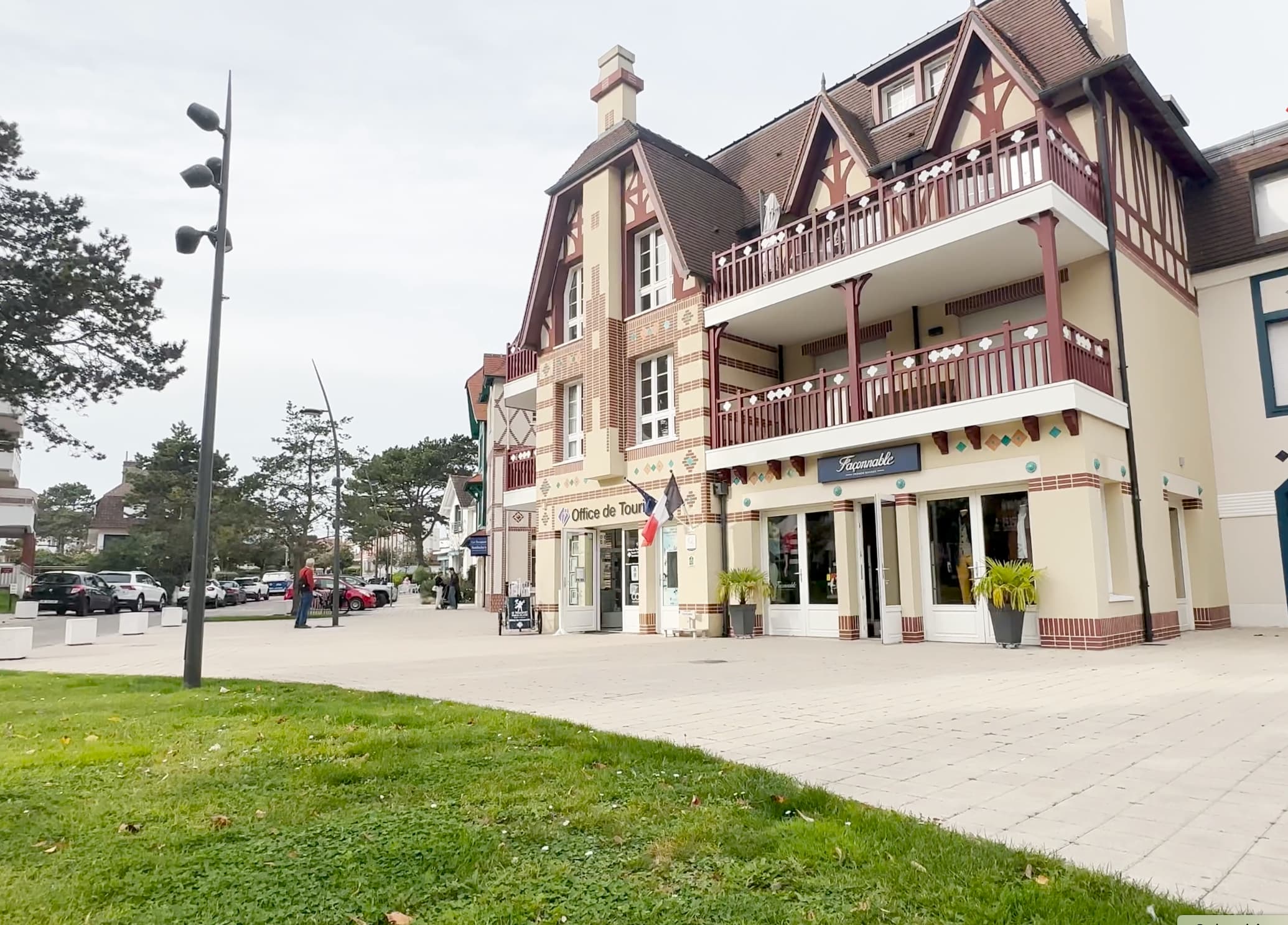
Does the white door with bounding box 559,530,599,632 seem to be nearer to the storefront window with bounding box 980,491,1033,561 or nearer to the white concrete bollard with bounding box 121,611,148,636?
the storefront window with bounding box 980,491,1033,561

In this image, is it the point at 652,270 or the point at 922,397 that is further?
the point at 652,270

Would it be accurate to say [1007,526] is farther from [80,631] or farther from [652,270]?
[80,631]

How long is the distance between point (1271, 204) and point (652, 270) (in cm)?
1200

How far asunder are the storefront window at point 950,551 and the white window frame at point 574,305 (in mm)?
9762

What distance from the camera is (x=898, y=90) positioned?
17.2 meters

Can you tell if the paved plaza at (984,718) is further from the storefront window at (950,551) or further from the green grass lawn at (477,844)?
the storefront window at (950,551)

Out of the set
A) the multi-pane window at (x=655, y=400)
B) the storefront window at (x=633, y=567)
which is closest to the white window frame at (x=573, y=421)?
the multi-pane window at (x=655, y=400)

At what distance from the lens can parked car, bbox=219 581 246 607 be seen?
1721 inches

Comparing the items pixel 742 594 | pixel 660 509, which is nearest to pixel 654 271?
pixel 660 509

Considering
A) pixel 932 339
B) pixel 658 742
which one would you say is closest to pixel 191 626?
pixel 658 742

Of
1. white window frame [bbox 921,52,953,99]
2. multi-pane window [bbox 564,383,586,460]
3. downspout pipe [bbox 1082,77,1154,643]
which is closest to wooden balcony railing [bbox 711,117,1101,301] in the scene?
downspout pipe [bbox 1082,77,1154,643]

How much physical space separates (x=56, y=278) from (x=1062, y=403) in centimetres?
2398

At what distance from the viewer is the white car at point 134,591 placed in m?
34.2

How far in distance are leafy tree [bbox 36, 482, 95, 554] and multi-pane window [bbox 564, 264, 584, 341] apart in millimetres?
53453
